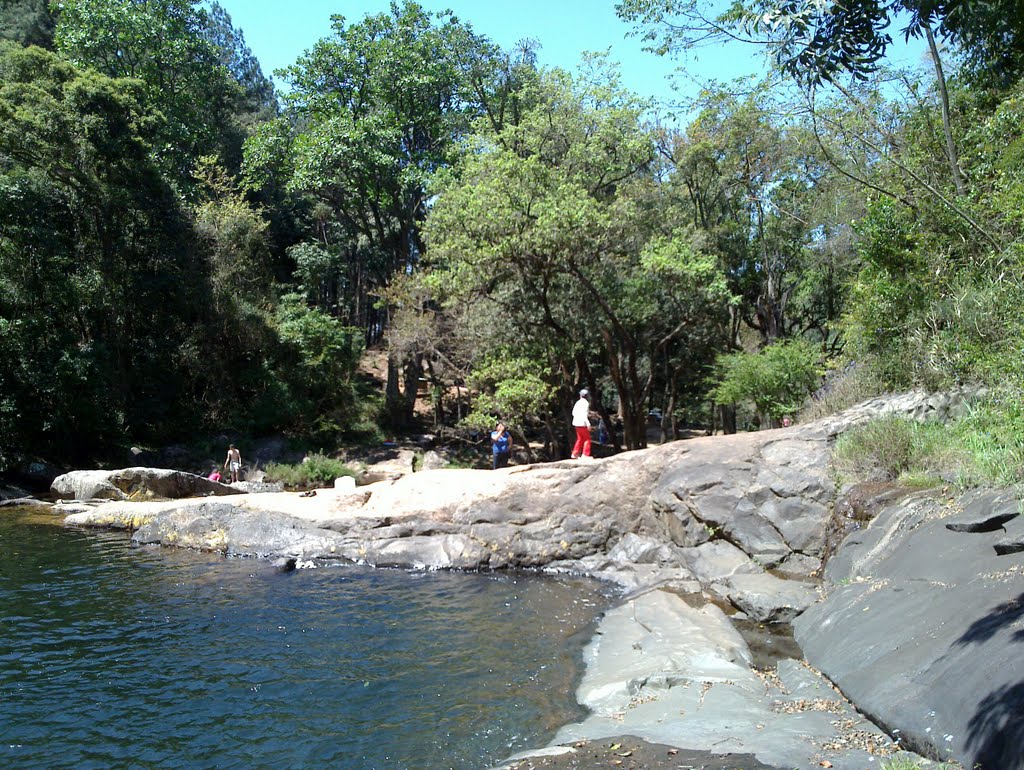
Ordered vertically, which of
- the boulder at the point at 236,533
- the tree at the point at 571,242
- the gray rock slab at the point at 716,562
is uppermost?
the tree at the point at 571,242

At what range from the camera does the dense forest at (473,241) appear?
13914 mm

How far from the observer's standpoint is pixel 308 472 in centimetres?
2742

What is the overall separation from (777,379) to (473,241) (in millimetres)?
8594

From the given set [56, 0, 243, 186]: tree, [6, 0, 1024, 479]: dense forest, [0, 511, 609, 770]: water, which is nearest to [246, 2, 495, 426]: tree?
[6, 0, 1024, 479]: dense forest

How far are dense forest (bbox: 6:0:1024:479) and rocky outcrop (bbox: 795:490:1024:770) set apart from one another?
100 cm

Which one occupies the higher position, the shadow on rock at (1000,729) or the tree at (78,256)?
the tree at (78,256)

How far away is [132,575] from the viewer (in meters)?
13.7

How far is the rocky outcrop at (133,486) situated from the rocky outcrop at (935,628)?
1790 cm

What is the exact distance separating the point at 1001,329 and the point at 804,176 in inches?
685

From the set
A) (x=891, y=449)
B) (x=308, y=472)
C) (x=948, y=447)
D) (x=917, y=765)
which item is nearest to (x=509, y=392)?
(x=308, y=472)

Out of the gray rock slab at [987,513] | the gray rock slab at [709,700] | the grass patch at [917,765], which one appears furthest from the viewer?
the gray rock slab at [987,513]

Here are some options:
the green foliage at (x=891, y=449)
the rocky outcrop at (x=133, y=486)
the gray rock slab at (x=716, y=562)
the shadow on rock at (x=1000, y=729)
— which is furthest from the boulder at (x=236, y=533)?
the shadow on rock at (x=1000, y=729)

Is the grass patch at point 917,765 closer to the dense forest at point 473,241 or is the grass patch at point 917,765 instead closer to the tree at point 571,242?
the dense forest at point 473,241

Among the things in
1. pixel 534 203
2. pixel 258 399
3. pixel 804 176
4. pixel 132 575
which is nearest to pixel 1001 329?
pixel 534 203
